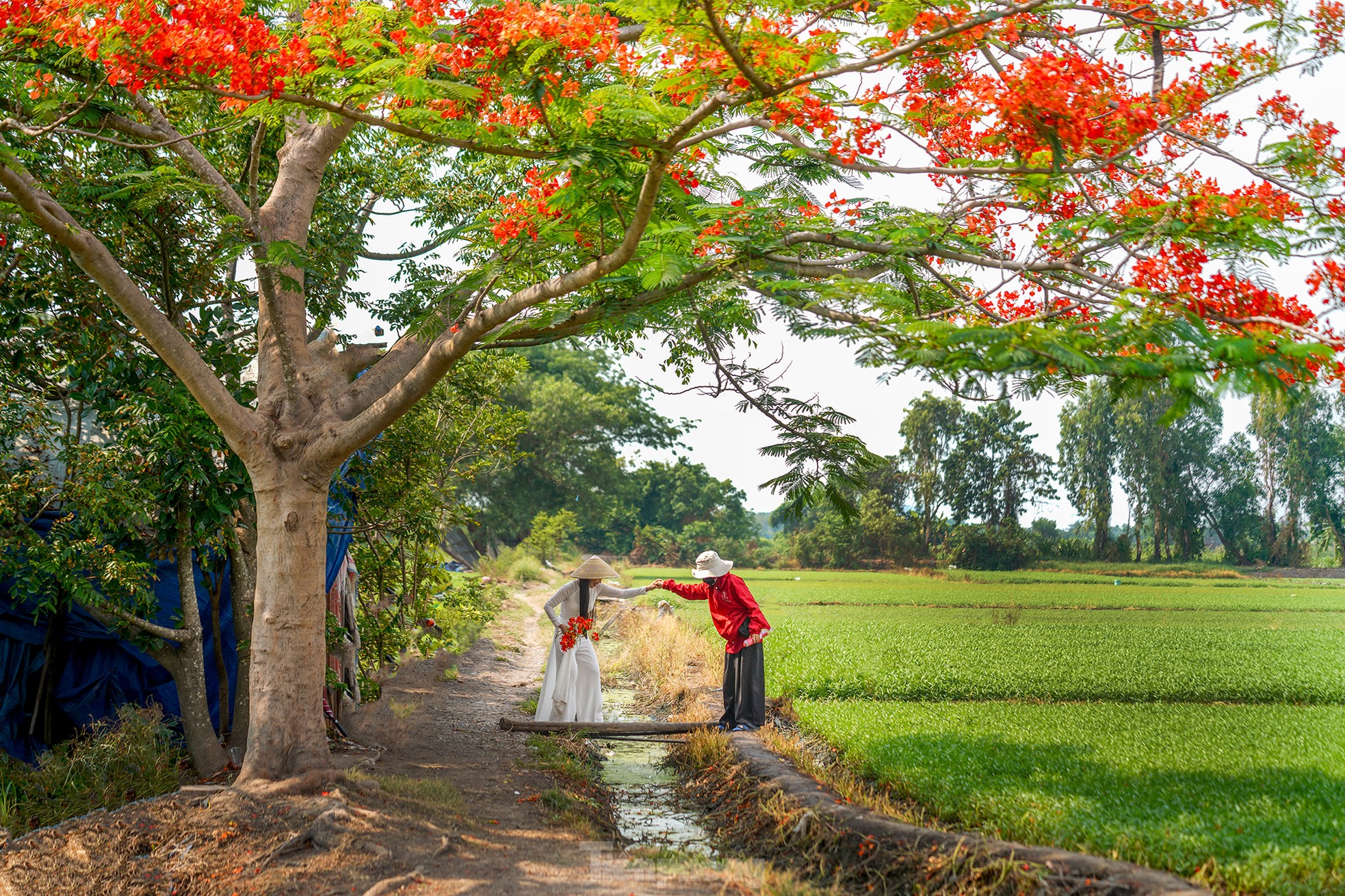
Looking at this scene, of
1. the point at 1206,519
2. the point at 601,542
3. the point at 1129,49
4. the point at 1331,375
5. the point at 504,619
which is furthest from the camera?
the point at 601,542

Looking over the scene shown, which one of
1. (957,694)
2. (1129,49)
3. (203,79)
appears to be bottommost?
(957,694)

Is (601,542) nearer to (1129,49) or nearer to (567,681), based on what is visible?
(567,681)

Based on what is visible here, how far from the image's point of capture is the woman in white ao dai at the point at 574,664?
30.9 feet

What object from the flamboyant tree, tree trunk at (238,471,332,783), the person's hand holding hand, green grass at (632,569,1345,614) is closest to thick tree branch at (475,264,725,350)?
the flamboyant tree

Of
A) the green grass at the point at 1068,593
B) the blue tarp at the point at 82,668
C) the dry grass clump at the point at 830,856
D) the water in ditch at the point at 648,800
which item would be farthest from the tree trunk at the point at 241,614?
the green grass at the point at 1068,593

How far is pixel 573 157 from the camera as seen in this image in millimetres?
4926

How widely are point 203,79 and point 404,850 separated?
4.93 meters

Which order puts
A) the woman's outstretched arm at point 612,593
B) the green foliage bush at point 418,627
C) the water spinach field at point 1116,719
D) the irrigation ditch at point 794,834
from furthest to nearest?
the green foliage bush at point 418,627 < the woman's outstretched arm at point 612,593 < the water spinach field at point 1116,719 < the irrigation ditch at point 794,834

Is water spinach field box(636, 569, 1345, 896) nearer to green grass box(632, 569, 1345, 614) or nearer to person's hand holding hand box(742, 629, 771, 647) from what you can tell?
green grass box(632, 569, 1345, 614)

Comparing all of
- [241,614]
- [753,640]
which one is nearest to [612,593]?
[753,640]

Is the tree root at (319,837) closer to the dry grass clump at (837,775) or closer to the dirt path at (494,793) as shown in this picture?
the dirt path at (494,793)

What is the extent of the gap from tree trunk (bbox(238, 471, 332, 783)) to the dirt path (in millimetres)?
1217

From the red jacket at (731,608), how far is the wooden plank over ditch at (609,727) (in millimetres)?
860

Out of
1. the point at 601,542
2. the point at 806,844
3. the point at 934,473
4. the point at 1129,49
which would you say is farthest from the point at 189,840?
the point at 601,542
